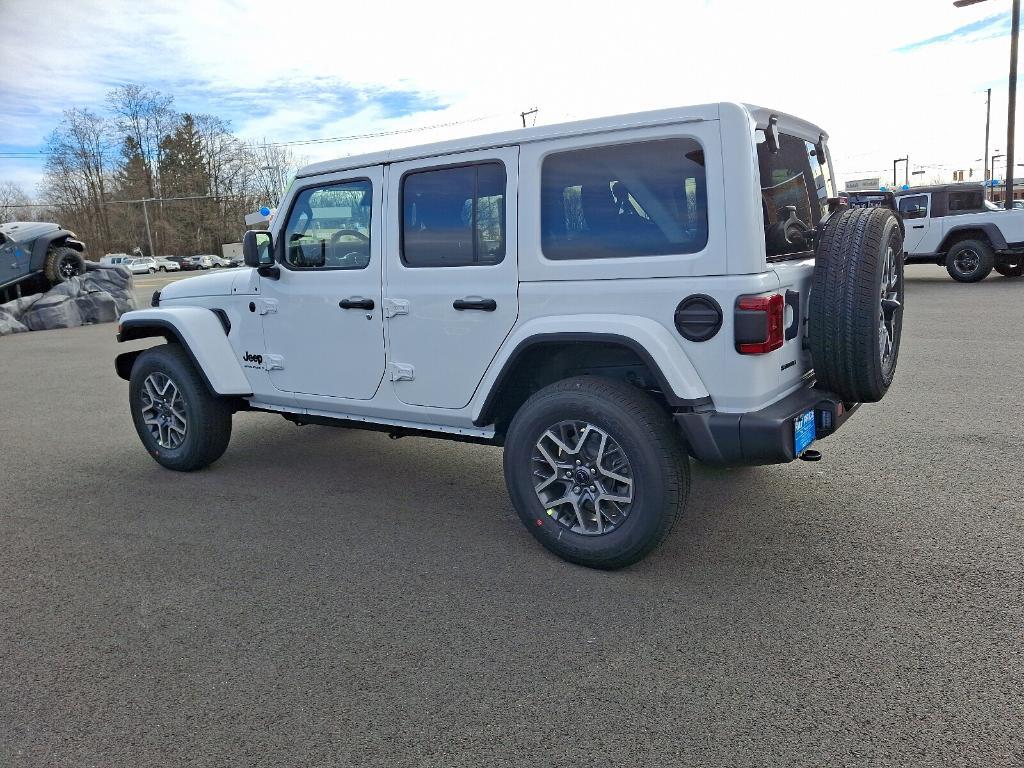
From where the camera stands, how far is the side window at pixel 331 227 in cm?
443

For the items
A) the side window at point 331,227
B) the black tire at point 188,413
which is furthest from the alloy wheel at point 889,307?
the black tire at point 188,413

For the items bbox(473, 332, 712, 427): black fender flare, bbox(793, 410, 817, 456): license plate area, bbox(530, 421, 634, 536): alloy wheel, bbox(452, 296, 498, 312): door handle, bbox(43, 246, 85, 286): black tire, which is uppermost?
bbox(43, 246, 85, 286): black tire

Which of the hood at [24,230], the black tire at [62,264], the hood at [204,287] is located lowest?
the hood at [204,287]

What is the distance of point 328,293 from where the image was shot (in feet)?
14.9

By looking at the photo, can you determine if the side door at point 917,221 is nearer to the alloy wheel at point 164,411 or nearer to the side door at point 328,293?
the side door at point 328,293

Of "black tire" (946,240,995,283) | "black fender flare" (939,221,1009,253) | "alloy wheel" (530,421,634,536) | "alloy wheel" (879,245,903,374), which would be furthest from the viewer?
"black tire" (946,240,995,283)

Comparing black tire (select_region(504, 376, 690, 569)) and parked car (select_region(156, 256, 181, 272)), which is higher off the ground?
parked car (select_region(156, 256, 181, 272))

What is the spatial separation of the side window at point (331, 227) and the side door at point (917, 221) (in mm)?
14793

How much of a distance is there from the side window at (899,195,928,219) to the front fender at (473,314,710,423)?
15.0 m

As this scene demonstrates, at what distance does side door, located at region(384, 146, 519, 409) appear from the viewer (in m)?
3.85

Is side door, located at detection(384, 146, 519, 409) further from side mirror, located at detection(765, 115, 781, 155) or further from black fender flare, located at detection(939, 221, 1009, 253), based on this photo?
black fender flare, located at detection(939, 221, 1009, 253)

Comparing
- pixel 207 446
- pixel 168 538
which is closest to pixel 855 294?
pixel 168 538

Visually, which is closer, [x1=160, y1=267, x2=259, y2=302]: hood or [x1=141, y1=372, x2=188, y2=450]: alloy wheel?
[x1=160, y1=267, x2=259, y2=302]: hood

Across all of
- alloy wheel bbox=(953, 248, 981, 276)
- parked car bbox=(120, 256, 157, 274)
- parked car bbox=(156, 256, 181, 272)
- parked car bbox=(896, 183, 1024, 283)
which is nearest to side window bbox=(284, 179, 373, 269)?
parked car bbox=(896, 183, 1024, 283)
